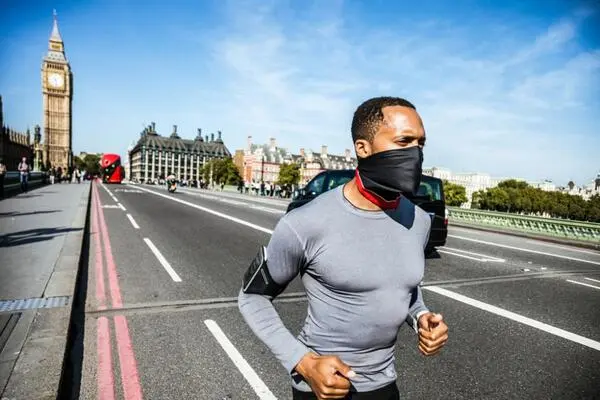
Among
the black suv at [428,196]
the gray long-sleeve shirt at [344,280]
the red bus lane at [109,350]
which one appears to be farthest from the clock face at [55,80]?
the gray long-sleeve shirt at [344,280]

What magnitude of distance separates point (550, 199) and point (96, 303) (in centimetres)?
13119

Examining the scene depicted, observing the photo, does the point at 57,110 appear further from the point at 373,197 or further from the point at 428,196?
the point at 373,197

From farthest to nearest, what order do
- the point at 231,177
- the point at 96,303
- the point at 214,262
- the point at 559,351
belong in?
the point at 231,177 < the point at 214,262 < the point at 96,303 < the point at 559,351

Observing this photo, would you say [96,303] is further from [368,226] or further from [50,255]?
[368,226]

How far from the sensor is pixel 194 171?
172m

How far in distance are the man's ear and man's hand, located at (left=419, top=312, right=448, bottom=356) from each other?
2.42ft

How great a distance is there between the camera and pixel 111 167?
57625mm

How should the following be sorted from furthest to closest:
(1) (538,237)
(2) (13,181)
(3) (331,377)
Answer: (2) (13,181) → (1) (538,237) → (3) (331,377)

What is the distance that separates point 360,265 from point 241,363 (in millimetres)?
2733

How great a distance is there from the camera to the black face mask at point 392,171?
1.54 metres

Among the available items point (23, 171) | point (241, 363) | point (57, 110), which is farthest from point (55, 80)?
point (241, 363)

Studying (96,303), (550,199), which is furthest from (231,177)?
(96,303)

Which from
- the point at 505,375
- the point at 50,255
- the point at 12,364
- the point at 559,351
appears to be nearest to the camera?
the point at 12,364

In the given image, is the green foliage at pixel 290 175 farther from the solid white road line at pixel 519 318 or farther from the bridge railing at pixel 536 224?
the solid white road line at pixel 519 318
